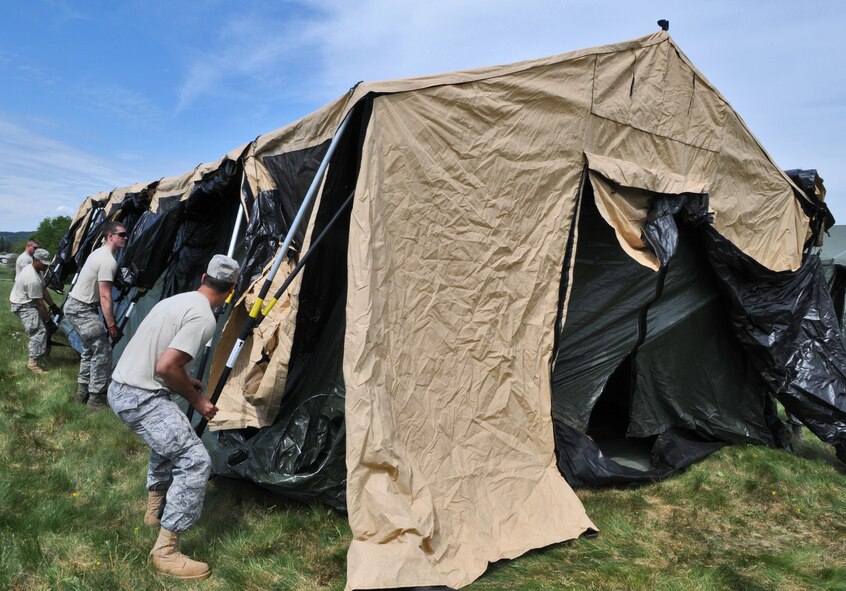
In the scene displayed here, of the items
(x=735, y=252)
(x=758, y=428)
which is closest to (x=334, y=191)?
(x=735, y=252)

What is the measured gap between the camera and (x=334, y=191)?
3.66 meters

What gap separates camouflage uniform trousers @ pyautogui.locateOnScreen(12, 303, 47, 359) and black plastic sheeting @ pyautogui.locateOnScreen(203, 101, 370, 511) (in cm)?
492

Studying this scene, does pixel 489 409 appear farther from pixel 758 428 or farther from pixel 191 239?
pixel 191 239

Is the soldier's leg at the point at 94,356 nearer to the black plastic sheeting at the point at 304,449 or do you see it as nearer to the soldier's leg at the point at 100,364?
the soldier's leg at the point at 100,364

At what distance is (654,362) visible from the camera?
488 cm

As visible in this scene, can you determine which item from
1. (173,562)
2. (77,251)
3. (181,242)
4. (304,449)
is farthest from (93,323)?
(77,251)

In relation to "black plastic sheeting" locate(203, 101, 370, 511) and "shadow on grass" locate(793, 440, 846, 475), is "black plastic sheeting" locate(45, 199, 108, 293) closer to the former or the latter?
"black plastic sheeting" locate(203, 101, 370, 511)

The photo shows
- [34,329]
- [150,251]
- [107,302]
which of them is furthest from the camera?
[34,329]

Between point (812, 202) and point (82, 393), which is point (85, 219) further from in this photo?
point (812, 202)

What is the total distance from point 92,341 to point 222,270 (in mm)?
3610

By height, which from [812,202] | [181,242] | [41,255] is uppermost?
Answer: [812,202]

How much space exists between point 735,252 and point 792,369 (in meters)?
1.08

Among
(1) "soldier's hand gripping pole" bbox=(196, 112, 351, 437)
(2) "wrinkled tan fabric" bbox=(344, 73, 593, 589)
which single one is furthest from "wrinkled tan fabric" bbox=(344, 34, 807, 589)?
(1) "soldier's hand gripping pole" bbox=(196, 112, 351, 437)

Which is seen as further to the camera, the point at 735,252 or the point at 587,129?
the point at 735,252
